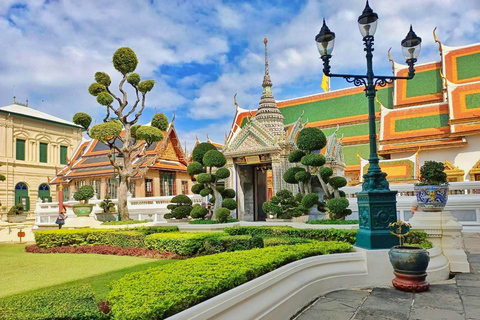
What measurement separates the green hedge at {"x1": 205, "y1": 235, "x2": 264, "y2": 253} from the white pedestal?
3.48 m

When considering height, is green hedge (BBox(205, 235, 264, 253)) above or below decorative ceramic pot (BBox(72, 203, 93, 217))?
below

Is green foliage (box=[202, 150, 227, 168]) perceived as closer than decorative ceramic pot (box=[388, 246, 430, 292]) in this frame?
No

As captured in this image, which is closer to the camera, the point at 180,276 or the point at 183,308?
the point at 183,308

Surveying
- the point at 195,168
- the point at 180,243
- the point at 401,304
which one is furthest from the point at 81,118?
the point at 401,304

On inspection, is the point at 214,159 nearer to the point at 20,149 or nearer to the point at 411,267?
the point at 411,267

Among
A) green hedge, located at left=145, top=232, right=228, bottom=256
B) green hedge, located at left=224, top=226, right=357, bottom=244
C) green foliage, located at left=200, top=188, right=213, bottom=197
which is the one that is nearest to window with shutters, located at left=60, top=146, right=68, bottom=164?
green foliage, located at left=200, top=188, right=213, bottom=197

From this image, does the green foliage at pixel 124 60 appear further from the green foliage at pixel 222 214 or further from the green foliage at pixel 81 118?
the green foliage at pixel 222 214

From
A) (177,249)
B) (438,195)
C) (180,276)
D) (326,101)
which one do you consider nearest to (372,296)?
(180,276)

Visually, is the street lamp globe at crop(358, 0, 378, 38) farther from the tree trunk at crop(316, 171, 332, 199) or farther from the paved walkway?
the tree trunk at crop(316, 171, 332, 199)

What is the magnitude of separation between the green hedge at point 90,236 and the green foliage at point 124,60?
7601 millimetres

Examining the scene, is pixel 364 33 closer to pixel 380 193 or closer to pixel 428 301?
pixel 380 193

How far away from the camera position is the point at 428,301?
472 cm

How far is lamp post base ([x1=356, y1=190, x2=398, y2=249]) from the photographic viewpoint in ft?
19.8

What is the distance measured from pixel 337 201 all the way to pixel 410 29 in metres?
5.24
